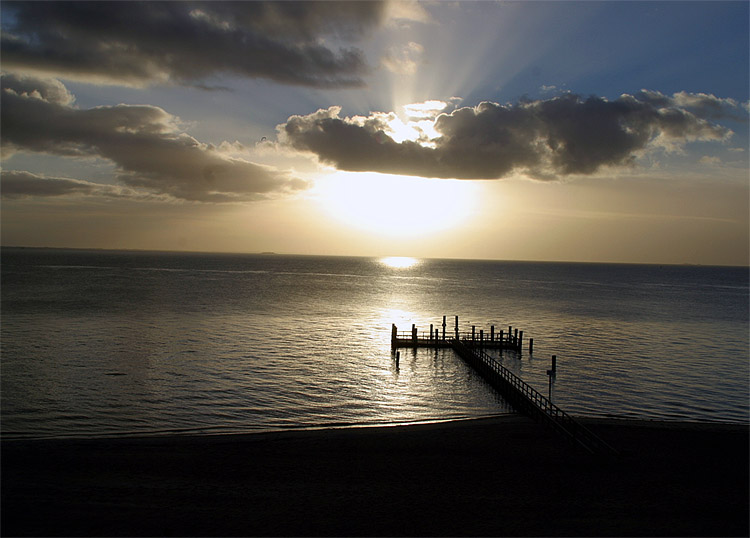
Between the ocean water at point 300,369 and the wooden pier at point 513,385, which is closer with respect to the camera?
the wooden pier at point 513,385

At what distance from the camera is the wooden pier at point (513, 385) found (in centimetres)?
2262

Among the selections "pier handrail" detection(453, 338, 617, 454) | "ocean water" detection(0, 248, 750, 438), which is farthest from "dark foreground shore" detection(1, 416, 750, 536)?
"ocean water" detection(0, 248, 750, 438)

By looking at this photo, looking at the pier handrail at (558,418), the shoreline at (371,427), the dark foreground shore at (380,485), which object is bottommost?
the shoreline at (371,427)

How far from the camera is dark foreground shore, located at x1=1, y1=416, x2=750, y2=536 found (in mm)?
15320

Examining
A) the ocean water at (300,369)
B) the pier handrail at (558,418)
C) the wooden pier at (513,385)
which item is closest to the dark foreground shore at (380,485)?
the pier handrail at (558,418)

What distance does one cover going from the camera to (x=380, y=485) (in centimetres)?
1839

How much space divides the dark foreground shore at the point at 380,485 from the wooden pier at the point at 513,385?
842 millimetres

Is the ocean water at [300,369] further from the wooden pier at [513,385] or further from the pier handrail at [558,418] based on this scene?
the pier handrail at [558,418]

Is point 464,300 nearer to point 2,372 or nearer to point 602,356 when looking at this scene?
point 602,356

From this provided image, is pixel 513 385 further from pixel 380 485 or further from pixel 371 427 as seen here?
pixel 380 485

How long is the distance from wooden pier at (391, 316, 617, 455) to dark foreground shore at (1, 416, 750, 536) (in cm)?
84

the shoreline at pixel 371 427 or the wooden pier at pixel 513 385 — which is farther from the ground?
the wooden pier at pixel 513 385

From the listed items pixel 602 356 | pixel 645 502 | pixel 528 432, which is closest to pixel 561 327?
pixel 602 356

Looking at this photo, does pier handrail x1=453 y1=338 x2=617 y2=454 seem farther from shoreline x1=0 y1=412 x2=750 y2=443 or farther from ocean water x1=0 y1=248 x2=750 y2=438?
ocean water x1=0 y1=248 x2=750 y2=438
